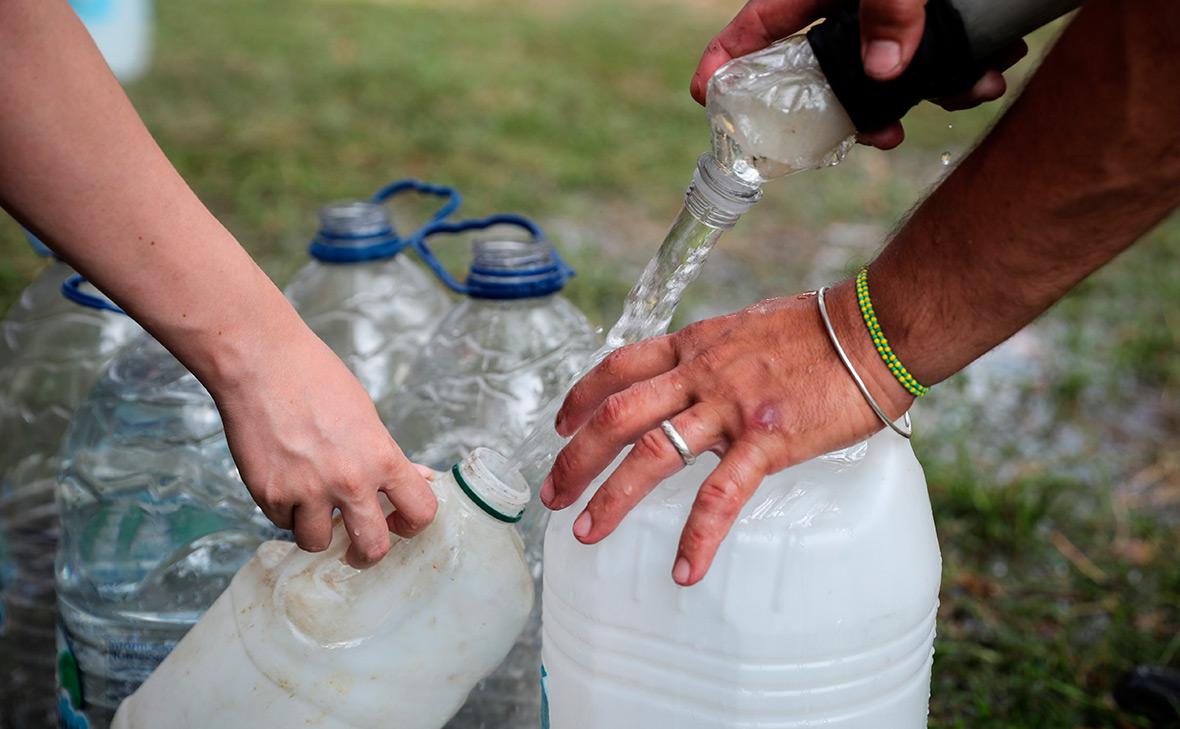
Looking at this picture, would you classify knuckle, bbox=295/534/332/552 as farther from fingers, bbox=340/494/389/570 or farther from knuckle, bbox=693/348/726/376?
knuckle, bbox=693/348/726/376

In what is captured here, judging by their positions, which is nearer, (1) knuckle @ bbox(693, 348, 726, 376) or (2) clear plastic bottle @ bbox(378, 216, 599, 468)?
(1) knuckle @ bbox(693, 348, 726, 376)

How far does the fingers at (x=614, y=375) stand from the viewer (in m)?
1.19

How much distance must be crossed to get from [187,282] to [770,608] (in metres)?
0.64

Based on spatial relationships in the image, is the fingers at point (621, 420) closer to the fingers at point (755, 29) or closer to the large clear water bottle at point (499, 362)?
the fingers at point (755, 29)

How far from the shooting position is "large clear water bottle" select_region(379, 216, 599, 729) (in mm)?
1621

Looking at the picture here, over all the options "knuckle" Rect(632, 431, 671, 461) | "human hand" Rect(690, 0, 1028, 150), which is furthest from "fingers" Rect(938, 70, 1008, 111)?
"knuckle" Rect(632, 431, 671, 461)

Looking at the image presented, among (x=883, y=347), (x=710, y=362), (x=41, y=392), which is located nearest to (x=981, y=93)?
(x=883, y=347)

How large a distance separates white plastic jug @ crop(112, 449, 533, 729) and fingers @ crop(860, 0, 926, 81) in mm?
571

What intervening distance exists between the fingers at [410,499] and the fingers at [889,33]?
594 mm

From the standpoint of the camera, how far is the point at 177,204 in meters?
1.05

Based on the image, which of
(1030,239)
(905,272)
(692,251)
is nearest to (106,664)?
(692,251)

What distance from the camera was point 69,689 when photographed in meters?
1.49

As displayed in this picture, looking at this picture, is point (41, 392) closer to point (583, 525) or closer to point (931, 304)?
point (583, 525)

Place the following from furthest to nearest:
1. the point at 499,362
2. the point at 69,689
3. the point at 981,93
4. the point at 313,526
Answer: the point at 499,362 < the point at 69,689 < the point at 981,93 < the point at 313,526
